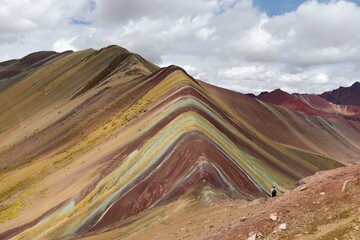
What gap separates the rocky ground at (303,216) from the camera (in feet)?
40.5

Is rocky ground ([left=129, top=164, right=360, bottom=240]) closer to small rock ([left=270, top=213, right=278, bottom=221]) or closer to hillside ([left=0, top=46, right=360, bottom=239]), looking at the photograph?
small rock ([left=270, top=213, right=278, bottom=221])

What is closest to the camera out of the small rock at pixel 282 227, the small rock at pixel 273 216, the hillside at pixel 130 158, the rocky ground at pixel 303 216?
the rocky ground at pixel 303 216

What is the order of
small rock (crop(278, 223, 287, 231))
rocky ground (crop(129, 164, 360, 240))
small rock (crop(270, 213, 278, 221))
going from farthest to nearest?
small rock (crop(270, 213, 278, 221)) → small rock (crop(278, 223, 287, 231)) → rocky ground (crop(129, 164, 360, 240))

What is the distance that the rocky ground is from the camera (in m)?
12.4

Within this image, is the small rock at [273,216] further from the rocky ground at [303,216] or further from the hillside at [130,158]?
the hillside at [130,158]

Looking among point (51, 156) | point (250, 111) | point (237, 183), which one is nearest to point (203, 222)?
point (237, 183)

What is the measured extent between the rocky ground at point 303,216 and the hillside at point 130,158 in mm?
5750

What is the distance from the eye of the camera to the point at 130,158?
35875 mm

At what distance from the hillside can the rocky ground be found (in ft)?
18.9

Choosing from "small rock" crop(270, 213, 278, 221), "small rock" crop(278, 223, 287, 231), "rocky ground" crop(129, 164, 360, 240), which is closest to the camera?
"rocky ground" crop(129, 164, 360, 240)

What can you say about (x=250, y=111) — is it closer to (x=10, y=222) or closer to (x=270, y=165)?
(x=270, y=165)

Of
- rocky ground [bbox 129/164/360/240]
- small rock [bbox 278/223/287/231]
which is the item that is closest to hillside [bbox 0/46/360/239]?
rocky ground [bbox 129/164/360/240]

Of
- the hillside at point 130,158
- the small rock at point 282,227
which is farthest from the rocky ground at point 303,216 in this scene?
the hillside at point 130,158

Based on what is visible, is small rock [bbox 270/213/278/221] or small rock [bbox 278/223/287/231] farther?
small rock [bbox 270/213/278/221]
